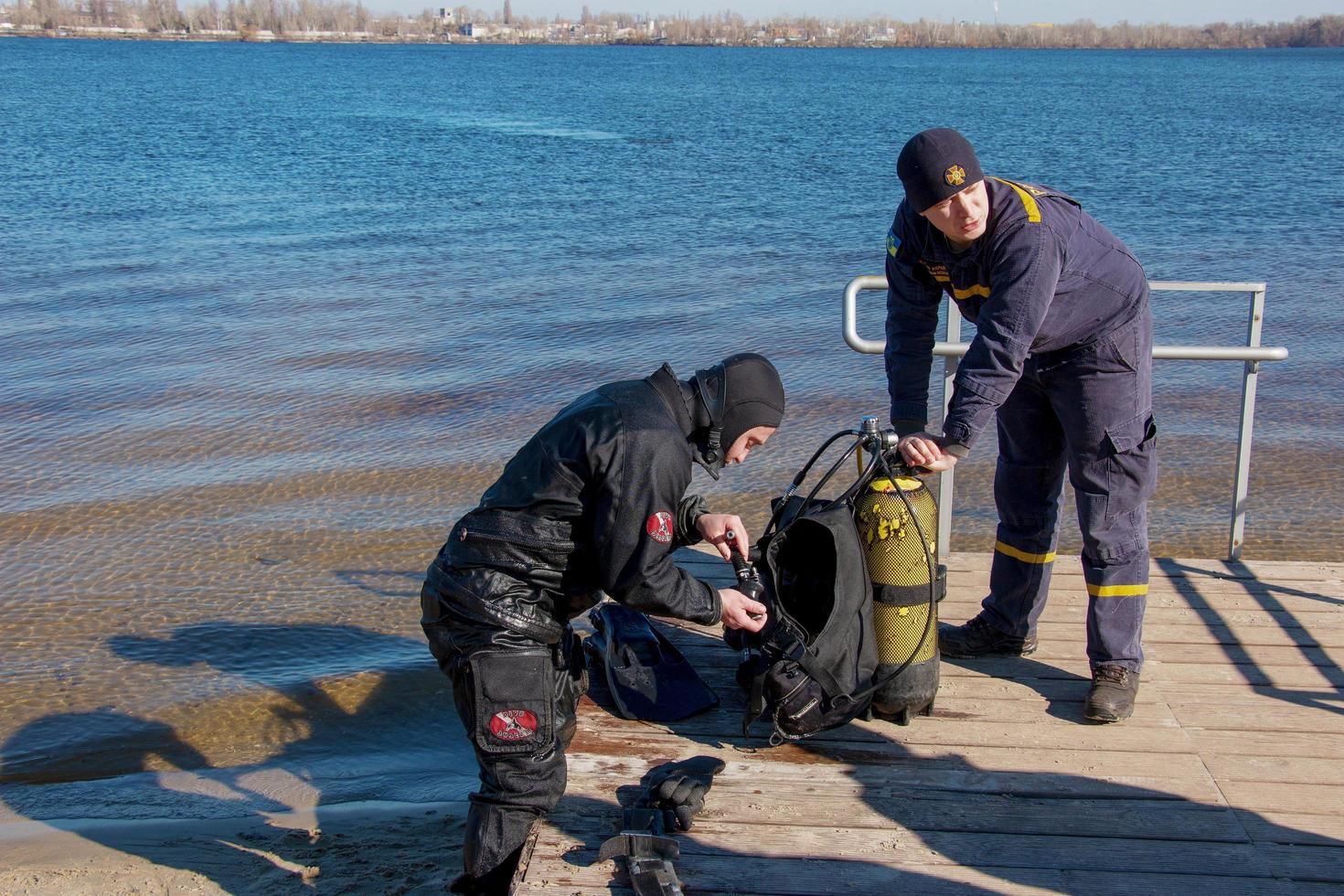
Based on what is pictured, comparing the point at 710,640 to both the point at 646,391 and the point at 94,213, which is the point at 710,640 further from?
the point at 94,213

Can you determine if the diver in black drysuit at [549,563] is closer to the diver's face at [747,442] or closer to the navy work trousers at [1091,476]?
the diver's face at [747,442]

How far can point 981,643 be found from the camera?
12.8ft

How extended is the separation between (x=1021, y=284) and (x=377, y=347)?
8.58 meters

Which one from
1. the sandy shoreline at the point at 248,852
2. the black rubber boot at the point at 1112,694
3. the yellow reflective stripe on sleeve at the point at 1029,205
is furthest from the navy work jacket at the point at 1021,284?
the sandy shoreline at the point at 248,852

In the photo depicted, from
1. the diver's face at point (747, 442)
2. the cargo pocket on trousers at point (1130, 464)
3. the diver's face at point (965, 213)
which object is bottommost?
the cargo pocket on trousers at point (1130, 464)

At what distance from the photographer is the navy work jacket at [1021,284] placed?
320 centimetres

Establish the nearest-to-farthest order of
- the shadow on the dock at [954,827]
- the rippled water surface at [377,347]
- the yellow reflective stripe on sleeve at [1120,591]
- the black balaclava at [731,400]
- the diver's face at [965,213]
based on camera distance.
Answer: the shadow on the dock at [954,827] < the black balaclava at [731,400] < the diver's face at [965,213] < the yellow reflective stripe on sleeve at [1120,591] < the rippled water surface at [377,347]

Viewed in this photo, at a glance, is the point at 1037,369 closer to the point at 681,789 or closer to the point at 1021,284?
the point at 1021,284

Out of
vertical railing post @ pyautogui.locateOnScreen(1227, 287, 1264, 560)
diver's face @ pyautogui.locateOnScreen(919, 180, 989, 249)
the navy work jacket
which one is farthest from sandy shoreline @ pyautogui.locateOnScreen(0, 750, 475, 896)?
vertical railing post @ pyautogui.locateOnScreen(1227, 287, 1264, 560)

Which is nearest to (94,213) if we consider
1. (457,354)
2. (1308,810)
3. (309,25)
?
(457,354)

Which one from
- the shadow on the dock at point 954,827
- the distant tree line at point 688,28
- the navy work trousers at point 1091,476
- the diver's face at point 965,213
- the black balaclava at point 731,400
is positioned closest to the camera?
the shadow on the dock at point 954,827

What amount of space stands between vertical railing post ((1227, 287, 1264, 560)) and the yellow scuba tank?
174 centimetres

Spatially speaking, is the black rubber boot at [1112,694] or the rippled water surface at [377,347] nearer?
the black rubber boot at [1112,694]

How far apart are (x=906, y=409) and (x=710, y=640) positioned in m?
1.08
